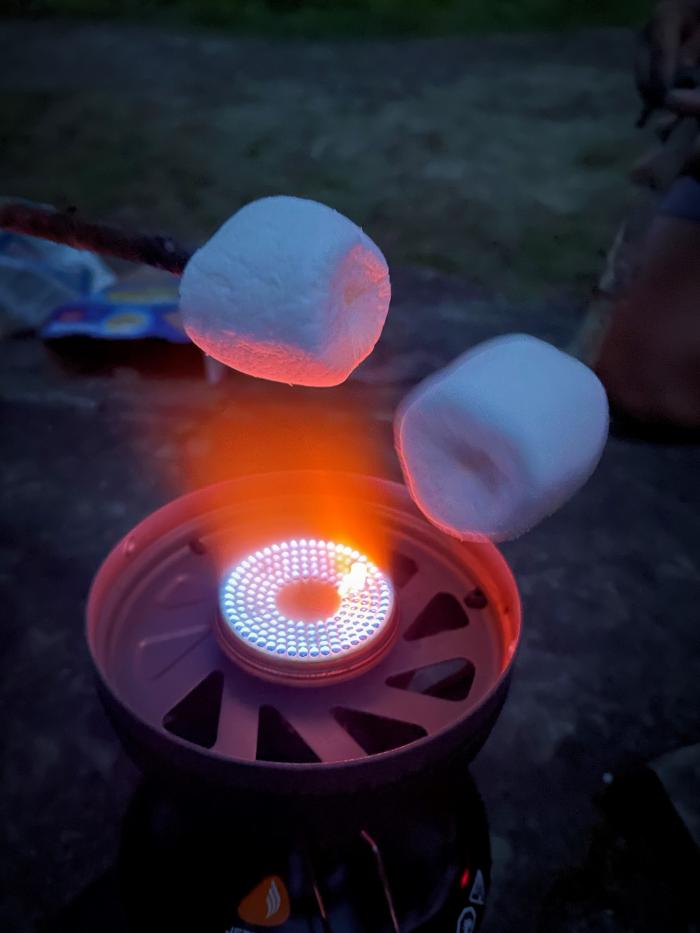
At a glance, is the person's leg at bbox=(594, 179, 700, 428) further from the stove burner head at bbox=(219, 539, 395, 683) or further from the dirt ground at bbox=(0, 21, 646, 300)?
the stove burner head at bbox=(219, 539, 395, 683)

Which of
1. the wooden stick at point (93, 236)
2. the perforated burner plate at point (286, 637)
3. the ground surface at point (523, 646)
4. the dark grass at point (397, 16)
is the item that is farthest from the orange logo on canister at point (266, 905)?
the dark grass at point (397, 16)

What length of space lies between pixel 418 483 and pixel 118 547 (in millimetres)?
514

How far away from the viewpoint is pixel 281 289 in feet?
2.88

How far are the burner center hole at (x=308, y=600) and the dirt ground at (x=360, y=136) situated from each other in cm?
292

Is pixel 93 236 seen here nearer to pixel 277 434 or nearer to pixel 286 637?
pixel 286 637

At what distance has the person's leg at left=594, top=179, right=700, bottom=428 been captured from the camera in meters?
2.67

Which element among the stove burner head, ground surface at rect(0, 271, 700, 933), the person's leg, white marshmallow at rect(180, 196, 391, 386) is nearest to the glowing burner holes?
the stove burner head

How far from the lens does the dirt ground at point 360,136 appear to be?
4559 millimetres

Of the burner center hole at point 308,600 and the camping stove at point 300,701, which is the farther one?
the burner center hole at point 308,600

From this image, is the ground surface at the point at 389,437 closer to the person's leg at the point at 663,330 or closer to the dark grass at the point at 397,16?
the person's leg at the point at 663,330

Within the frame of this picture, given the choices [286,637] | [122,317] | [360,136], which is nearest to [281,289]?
[286,637]

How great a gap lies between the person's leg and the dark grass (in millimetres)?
6203

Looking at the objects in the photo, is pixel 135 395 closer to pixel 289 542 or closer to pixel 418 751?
pixel 289 542

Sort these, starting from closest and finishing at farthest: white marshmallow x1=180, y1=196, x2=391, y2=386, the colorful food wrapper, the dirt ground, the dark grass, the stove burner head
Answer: white marshmallow x1=180, y1=196, x2=391, y2=386 < the stove burner head < the colorful food wrapper < the dirt ground < the dark grass
